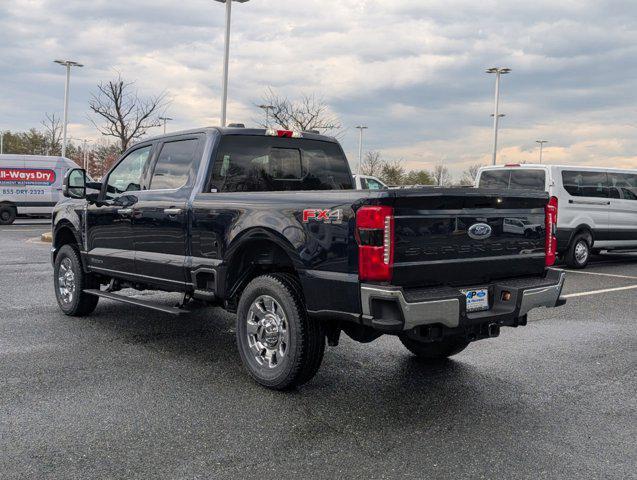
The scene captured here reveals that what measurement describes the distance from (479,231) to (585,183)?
1003 centimetres

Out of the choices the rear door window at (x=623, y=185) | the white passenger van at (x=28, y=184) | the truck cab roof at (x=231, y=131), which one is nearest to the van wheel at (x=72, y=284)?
the truck cab roof at (x=231, y=131)

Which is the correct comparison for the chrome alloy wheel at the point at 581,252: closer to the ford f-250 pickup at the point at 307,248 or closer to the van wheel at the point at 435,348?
the ford f-250 pickup at the point at 307,248

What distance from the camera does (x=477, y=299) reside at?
443 centimetres

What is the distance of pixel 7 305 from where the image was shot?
313 inches

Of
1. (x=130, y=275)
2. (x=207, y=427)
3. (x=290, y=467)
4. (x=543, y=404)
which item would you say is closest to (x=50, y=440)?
(x=207, y=427)

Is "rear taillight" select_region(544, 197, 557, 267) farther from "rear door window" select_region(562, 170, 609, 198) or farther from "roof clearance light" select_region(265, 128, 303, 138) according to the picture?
"rear door window" select_region(562, 170, 609, 198)

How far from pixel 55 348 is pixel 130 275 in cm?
96

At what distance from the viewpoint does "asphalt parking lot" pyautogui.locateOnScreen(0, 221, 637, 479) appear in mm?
3465

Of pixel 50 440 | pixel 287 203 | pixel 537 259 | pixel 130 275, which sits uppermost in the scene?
pixel 287 203

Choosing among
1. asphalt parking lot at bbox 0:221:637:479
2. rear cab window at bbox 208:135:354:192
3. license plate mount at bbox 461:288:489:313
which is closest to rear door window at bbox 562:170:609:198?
asphalt parking lot at bbox 0:221:637:479

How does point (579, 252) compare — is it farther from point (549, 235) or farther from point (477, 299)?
point (477, 299)

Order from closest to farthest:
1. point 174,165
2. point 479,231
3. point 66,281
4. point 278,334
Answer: point 479,231
point 278,334
point 174,165
point 66,281

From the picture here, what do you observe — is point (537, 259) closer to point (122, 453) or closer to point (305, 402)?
point (305, 402)

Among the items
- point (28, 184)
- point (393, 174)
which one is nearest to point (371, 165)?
point (393, 174)
